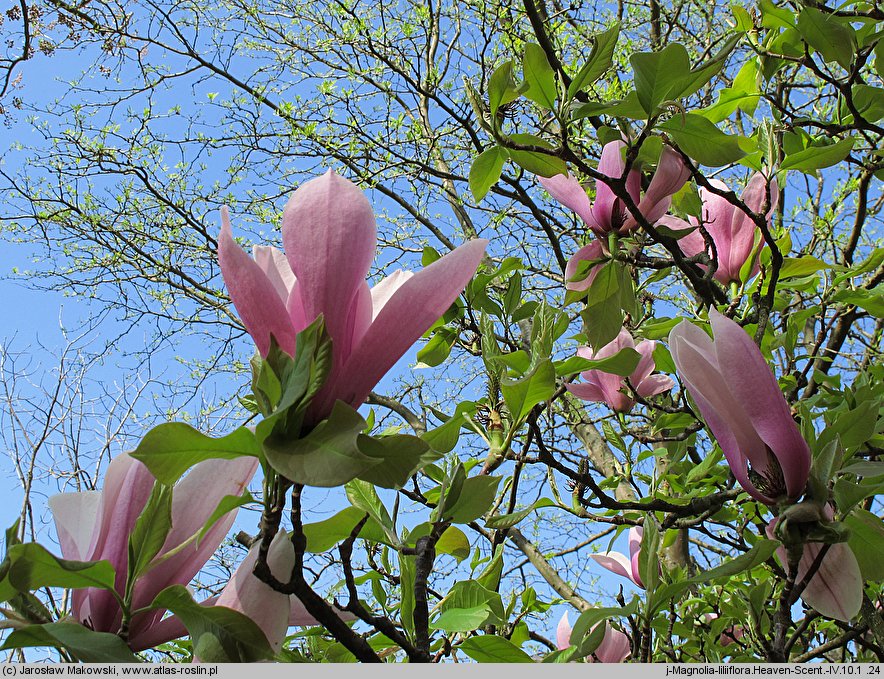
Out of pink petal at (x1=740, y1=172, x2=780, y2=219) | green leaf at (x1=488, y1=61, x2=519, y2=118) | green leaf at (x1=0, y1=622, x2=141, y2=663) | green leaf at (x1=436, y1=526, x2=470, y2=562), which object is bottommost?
green leaf at (x1=0, y1=622, x2=141, y2=663)

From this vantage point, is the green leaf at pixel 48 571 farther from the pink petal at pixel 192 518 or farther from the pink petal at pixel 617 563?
the pink petal at pixel 617 563

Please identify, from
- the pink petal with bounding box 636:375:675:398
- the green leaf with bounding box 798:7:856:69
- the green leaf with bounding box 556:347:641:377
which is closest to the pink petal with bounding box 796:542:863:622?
the green leaf with bounding box 556:347:641:377

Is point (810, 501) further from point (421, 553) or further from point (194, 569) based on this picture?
point (194, 569)

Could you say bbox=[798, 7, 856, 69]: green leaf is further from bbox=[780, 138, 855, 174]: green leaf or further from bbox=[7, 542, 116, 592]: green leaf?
bbox=[7, 542, 116, 592]: green leaf

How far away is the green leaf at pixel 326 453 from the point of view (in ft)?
1.15

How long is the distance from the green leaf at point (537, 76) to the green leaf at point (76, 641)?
0.63 m

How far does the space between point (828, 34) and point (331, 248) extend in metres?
0.82

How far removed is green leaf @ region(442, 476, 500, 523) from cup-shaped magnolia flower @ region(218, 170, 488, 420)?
0.57 ft

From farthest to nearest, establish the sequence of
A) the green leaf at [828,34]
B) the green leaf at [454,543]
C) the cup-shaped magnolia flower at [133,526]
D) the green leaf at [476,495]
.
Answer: the green leaf at [828,34] < the green leaf at [454,543] < the green leaf at [476,495] < the cup-shaped magnolia flower at [133,526]

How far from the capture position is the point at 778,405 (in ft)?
1.72

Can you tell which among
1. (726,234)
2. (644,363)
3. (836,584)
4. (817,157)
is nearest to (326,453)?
(836,584)

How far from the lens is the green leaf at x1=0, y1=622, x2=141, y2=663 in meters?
0.38

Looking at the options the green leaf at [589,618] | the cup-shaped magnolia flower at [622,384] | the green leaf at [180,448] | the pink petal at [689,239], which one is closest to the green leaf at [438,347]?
the cup-shaped magnolia flower at [622,384]

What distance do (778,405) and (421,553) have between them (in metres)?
0.28
